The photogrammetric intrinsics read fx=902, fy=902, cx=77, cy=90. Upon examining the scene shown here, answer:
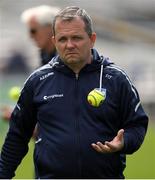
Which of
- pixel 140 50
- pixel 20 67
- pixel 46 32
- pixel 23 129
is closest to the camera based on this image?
pixel 23 129

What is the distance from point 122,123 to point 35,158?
662mm

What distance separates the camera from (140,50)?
25234mm

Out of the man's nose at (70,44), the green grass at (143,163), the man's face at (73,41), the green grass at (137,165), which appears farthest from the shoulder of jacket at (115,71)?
the green grass at (143,163)

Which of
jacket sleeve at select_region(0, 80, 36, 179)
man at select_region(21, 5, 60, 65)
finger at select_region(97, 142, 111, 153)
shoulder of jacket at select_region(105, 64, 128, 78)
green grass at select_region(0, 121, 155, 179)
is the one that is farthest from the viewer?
green grass at select_region(0, 121, 155, 179)

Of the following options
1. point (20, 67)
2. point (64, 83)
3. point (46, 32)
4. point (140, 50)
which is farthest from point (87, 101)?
point (140, 50)

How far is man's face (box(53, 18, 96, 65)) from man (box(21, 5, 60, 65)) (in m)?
1.85

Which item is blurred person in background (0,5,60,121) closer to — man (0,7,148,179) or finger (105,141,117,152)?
man (0,7,148,179)

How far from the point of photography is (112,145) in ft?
19.4

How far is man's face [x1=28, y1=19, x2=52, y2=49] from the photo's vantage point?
8.25 metres

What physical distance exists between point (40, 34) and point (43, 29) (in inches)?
2.3

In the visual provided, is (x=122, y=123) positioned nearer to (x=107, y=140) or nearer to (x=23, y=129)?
(x=107, y=140)

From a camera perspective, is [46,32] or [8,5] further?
[8,5]

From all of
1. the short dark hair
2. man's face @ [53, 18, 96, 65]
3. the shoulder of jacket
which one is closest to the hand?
the shoulder of jacket

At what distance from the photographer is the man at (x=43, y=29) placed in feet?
26.8
